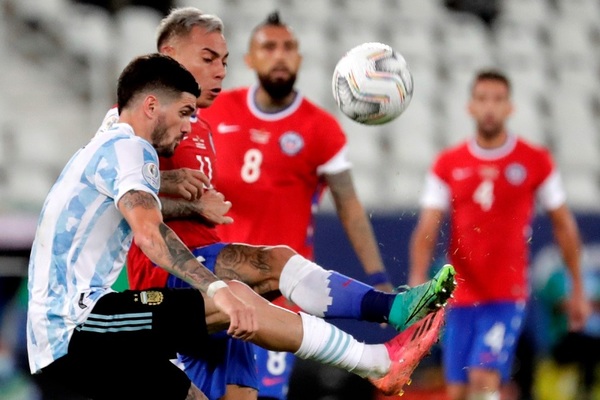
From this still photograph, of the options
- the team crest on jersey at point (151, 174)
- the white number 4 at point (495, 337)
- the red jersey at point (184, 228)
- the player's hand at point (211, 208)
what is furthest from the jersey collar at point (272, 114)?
the team crest on jersey at point (151, 174)

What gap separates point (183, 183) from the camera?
6.02 m

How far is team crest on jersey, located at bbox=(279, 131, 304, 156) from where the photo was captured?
7.98 meters

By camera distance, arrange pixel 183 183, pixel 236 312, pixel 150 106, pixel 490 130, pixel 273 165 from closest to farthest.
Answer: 1. pixel 236 312
2. pixel 150 106
3. pixel 183 183
4. pixel 273 165
5. pixel 490 130

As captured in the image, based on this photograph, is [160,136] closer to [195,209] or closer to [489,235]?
[195,209]

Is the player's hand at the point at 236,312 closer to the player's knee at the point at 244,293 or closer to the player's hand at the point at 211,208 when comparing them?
the player's knee at the point at 244,293

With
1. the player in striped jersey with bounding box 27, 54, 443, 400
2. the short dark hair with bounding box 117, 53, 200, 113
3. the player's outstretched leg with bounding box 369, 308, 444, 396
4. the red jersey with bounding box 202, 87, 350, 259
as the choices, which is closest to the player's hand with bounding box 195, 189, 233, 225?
the player in striped jersey with bounding box 27, 54, 443, 400

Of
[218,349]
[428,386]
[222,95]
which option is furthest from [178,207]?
[428,386]

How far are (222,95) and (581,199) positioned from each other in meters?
6.66

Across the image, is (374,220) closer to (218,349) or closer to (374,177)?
(374,177)

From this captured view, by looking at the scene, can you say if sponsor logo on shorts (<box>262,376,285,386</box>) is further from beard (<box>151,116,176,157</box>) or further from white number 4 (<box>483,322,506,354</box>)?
beard (<box>151,116,176,157</box>)

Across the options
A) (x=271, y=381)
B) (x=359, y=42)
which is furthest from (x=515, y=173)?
(x=359, y=42)

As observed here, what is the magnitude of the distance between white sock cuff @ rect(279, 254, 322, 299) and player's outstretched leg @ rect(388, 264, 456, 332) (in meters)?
0.52

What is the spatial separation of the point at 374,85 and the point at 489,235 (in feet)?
10.2

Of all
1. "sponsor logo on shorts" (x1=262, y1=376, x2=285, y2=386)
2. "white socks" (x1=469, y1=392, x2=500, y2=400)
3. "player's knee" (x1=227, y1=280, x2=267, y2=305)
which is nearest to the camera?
"player's knee" (x1=227, y1=280, x2=267, y2=305)
